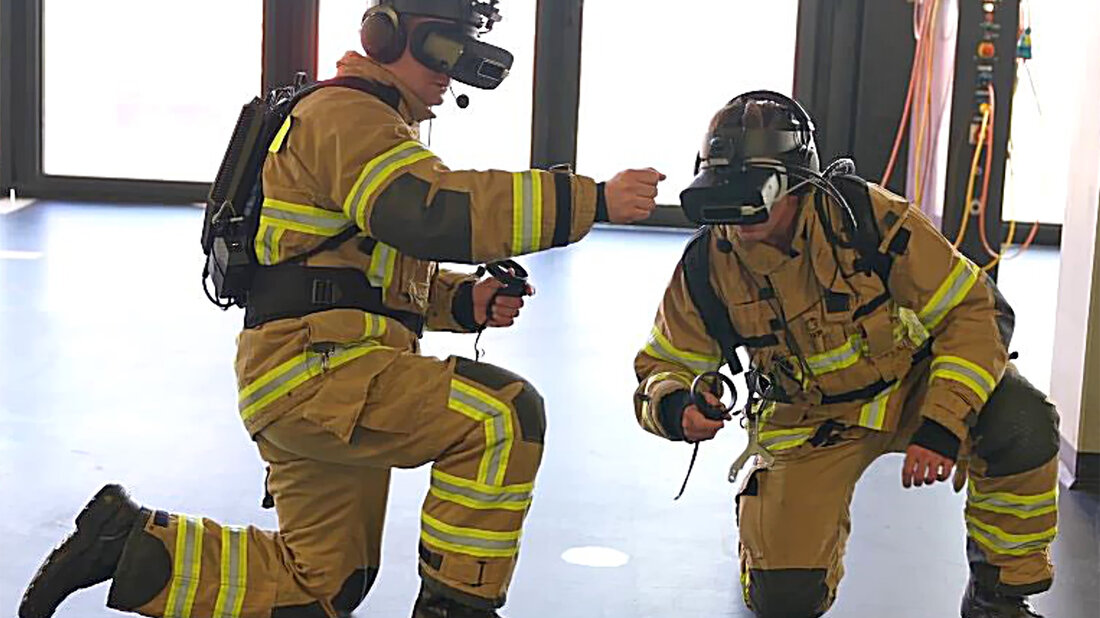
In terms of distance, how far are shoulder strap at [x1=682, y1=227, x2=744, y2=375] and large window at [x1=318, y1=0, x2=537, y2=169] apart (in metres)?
6.41

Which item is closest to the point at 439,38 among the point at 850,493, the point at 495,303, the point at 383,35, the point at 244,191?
the point at 383,35

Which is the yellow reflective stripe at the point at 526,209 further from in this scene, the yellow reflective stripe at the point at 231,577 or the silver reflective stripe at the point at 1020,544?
the silver reflective stripe at the point at 1020,544

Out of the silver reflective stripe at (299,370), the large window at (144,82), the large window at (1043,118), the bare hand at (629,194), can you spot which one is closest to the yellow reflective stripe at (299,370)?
the silver reflective stripe at (299,370)

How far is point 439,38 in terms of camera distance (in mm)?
2551

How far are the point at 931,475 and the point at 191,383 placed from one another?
2761 mm

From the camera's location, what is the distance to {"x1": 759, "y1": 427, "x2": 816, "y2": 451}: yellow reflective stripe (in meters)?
2.91

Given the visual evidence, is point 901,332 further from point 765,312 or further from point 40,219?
point 40,219

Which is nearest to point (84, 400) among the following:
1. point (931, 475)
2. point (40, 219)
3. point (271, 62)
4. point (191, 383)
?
point (191, 383)

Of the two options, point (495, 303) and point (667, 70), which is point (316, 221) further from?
point (667, 70)

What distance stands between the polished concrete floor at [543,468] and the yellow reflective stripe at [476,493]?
451mm

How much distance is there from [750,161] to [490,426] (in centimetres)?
62

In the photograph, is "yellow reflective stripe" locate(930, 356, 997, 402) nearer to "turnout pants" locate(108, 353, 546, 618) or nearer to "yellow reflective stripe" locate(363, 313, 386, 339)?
"turnout pants" locate(108, 353, 546, 618)

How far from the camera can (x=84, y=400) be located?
4.34 m

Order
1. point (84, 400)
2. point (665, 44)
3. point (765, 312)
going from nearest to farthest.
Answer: point (765, 312), point (84, 400), point (665, 44)
